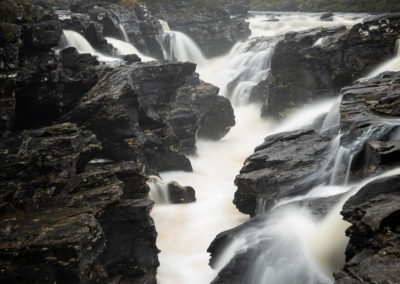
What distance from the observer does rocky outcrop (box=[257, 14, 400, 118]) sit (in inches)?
904

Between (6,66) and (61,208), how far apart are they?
502 cm

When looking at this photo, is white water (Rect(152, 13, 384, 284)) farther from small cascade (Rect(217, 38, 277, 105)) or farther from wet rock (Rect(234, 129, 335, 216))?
wet rock (Rect(234, 129, 335, 216))

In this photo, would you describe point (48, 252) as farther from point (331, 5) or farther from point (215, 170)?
point (331, 5)

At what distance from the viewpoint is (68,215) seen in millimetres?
9945

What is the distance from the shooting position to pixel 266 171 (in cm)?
1474

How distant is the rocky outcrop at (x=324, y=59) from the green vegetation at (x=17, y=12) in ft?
58.3

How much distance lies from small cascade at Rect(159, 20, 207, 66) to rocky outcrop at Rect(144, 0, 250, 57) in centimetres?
117

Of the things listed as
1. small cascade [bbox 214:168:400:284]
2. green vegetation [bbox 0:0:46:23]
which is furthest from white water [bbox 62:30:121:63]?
small cascade [bbox 214:168:400:284]

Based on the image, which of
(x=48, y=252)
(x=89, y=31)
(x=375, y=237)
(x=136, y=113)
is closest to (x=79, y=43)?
(x=89, y=31)

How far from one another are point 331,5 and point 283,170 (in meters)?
55.3

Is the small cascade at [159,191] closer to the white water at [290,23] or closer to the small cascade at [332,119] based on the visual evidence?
the small cascade at [332,119]

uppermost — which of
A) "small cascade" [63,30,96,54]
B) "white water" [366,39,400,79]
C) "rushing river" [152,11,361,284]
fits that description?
"small cascade" [63,30,96,54]

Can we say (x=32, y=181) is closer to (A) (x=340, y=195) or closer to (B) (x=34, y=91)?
(B) (x=34, y=91)

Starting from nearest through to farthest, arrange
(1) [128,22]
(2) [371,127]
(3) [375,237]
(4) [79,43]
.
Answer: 1. (3) [375,237]
2. (2) [371,127]
3. (4) [79,43]
4. (1) [128,22]
